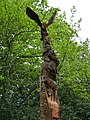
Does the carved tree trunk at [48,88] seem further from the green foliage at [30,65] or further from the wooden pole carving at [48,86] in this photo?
the green foliage at [30,65]

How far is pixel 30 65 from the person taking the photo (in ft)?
44.1

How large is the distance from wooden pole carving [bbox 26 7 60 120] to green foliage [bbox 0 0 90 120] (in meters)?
7.76

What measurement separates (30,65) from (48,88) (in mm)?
9571

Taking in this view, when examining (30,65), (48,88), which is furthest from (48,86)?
(30,65)

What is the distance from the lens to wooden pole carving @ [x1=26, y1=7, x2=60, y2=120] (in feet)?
12.2

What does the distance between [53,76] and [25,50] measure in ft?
30.8

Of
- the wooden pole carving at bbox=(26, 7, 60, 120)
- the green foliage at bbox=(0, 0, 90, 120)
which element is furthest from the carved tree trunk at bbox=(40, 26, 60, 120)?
the green foliage at bbox=(0, 0, 90, 120)

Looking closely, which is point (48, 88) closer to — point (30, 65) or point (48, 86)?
point (48, 86)

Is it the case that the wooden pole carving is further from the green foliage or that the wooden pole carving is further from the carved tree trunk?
the green foliage

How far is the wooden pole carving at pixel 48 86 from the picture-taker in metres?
3.72

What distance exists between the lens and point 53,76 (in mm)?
3998

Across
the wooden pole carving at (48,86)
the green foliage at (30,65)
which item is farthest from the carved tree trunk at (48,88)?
the green foliage at (30,65)

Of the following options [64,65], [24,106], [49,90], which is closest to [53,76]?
[49,90]

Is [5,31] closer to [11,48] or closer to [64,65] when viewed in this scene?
A: [11,48]
